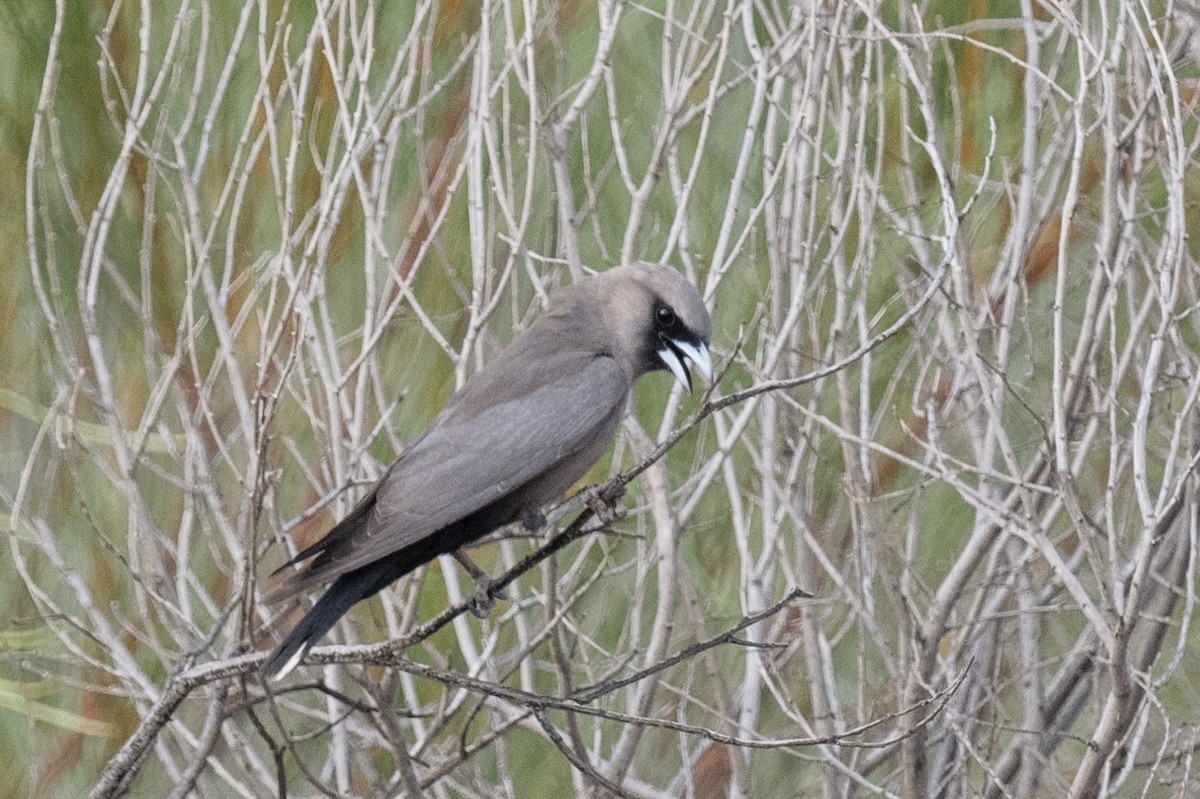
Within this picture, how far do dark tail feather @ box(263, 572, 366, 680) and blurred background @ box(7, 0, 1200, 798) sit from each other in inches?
35.9

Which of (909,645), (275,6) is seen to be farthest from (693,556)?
(275,6)

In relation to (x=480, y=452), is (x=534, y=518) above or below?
below

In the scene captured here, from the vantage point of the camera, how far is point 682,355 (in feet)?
11.2

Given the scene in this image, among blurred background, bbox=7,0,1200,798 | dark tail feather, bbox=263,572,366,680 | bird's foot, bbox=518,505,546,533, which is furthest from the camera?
blurred background, bbox=7,0,1200,798

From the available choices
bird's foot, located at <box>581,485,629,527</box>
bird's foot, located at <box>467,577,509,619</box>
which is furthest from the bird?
bird's foot, located at <box>581,485,629,527</box>

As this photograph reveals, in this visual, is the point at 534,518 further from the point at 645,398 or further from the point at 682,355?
the point at 645,398

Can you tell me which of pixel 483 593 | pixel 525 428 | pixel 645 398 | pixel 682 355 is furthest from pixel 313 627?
pixel 645 398

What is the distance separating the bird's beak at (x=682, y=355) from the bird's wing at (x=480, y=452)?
4.1 inches

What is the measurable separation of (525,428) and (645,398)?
1556 mm

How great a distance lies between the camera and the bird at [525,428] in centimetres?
302

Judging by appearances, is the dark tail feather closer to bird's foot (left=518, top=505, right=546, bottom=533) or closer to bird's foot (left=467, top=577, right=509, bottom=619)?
bird's foot (left=467, top=577, right=509, bottom=619)

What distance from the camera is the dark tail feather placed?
275cm

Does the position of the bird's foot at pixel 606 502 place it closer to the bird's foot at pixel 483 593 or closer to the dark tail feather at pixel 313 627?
the bird's foot at pixel 483 593

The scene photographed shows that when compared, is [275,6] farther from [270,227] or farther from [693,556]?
[693,556]
